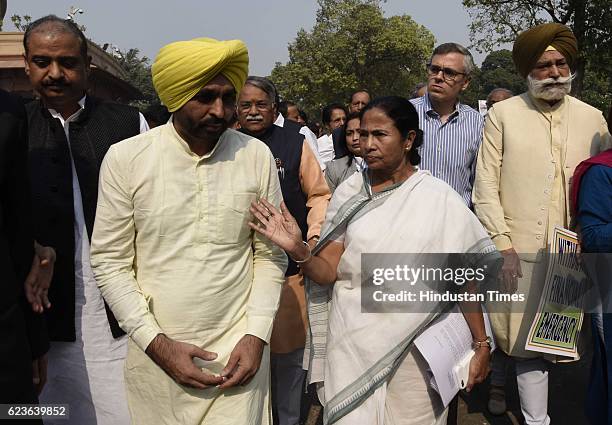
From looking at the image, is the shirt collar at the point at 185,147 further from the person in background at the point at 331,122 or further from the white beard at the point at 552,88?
the person in background at the point at 331,122

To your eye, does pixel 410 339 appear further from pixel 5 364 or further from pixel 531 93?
pixel 531 93

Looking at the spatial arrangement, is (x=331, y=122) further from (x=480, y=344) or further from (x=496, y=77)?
(x=496, y=77)

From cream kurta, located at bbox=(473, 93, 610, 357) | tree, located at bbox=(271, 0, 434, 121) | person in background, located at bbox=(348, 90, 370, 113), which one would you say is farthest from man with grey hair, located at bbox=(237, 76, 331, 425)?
tree, located at bbox=(271, 0, 434, 121)

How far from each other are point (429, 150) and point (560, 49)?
3.33 feet

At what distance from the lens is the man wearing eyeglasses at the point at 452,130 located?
4.14 meters

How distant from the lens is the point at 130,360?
2.34 meters

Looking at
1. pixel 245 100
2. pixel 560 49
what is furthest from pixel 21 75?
pixel 560 49

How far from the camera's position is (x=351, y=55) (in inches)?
1529

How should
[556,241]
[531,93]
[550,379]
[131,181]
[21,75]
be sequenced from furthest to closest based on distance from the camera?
[21,75], [550,379], [531,93], [556,241], [131,181]

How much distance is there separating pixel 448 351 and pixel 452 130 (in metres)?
1.88

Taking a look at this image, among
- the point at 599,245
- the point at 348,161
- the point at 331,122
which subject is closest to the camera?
the point at 599,245

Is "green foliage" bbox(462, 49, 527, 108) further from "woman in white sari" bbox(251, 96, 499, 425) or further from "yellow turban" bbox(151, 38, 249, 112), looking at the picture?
"yellow turban" bbox(151, 38, 249, 112)

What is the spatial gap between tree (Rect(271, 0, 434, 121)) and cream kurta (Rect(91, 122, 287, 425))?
3570 cm

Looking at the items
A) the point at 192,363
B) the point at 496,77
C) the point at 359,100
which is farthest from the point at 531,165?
the point at 496,77
